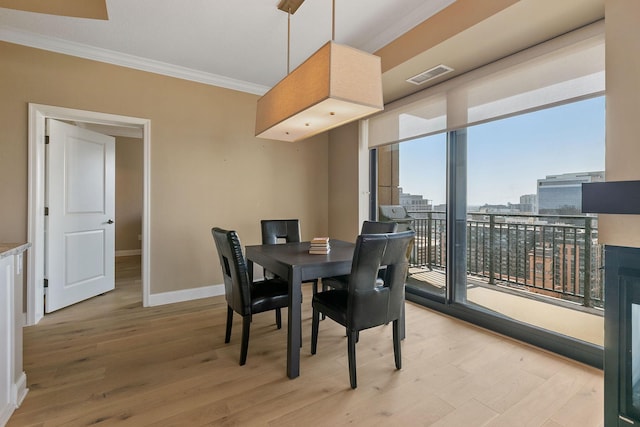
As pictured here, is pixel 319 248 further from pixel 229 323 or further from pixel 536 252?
pixel 536 252

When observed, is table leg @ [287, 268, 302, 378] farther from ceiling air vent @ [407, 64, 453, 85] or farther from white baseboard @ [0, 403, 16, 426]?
ceiling air vent @ [407, 64, 453, 85]

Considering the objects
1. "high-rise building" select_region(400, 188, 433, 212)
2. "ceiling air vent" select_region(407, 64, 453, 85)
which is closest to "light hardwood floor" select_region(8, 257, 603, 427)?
"high-rise building" select_region(400, 188, 433, 212)

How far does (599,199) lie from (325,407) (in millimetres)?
1689

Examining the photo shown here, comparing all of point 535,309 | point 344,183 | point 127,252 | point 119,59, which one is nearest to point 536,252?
point 535,309

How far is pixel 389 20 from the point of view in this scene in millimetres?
2506

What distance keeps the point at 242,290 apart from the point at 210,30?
7.50 ft

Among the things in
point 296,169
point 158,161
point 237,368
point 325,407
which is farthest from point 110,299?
point 325,407

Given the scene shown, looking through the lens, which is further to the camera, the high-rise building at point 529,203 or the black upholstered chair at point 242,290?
the high-rise building at point 529,203

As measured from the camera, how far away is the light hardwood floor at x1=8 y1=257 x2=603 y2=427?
159 cm

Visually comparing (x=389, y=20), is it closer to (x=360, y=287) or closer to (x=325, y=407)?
(x=360, y=287)

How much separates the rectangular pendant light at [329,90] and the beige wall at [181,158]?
1.67 m

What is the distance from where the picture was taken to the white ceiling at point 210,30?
2.33 metres

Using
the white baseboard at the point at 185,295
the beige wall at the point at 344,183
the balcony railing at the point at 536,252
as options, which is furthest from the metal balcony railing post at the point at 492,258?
the white baseboard at the point at 185,295

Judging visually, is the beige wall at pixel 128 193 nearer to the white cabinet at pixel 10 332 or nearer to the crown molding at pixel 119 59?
the crown molding at pixel 119 59
